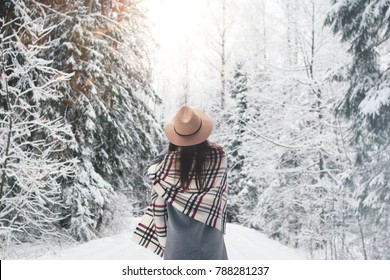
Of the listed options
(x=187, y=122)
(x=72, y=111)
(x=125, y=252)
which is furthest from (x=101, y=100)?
(x=187, y=122)

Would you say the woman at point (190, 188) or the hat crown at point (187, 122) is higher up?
the hat crown at point (187, 122)

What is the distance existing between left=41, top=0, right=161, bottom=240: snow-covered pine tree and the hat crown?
208 inches

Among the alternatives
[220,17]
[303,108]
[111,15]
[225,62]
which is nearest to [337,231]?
[303,108]

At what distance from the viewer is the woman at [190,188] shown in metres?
1.96

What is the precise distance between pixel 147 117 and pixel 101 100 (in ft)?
7.75

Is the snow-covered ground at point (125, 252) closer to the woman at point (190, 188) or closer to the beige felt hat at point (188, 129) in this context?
the woman at point (190, 188)

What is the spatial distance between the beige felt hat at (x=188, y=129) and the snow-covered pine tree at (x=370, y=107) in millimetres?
3441

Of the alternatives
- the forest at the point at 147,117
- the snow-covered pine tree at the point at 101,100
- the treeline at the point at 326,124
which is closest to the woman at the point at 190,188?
the forest at the point at 147,117

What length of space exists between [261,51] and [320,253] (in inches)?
220

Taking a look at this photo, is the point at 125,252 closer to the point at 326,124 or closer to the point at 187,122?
the point at 187,122

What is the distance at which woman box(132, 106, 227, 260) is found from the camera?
1960mm

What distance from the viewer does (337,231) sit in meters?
6.00

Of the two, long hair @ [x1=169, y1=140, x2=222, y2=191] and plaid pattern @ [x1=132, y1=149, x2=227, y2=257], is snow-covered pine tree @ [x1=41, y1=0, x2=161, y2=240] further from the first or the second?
long hair @ [x1=169, y1=140, x2=222, y2=191]

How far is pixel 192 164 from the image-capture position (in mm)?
1957
